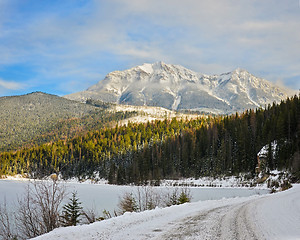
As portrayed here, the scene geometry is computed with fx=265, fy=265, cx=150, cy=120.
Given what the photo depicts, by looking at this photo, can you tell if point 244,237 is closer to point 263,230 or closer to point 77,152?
point 263,230

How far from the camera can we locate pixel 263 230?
9352 mm

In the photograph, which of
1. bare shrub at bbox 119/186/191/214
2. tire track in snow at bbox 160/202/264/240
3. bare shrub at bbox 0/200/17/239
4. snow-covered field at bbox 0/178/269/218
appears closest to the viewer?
tire track in snow at bbox 160/202/264/240

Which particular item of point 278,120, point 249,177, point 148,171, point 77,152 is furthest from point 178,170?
point 77,152

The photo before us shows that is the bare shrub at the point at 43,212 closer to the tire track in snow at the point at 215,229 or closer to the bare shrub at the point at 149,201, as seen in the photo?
the bare shrub at the point at 149,201

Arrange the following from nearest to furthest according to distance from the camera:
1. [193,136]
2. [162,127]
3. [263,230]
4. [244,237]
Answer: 1. [244,237]
2. [263,230]
3. [193,136]
4. [162,127]

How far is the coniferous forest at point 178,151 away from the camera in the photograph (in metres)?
67.5

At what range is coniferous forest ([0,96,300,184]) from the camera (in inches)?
2656

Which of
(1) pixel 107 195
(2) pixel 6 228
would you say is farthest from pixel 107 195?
(2) pixel 6 228

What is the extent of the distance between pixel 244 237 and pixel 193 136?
103 m

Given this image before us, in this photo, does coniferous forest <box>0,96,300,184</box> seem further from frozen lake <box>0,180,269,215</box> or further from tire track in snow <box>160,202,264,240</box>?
tire track in snow <box>160,202,264,240</box>

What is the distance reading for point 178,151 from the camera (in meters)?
111

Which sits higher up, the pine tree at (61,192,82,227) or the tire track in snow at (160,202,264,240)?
the tire track in snow at (160,202,264,240)

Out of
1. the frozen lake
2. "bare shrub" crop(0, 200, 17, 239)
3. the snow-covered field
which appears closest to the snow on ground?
"bare shrub" crop(0, 200, 17, 239)

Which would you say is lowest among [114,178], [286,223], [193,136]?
[114,178]
